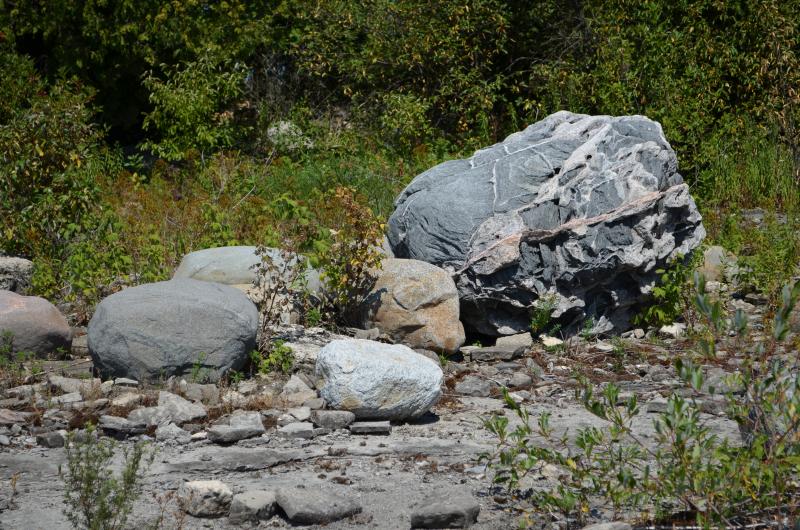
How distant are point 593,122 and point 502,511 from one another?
183 inches

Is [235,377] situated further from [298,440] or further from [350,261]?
[350,261]

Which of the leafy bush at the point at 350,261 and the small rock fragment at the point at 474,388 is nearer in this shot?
the small rock fragment at the point at 474,388

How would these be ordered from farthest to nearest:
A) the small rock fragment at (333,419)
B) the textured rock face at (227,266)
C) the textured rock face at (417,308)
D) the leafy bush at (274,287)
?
the textured rock face at (227,266) < the textured rock face at (417,308) < the leafy bush at (274,287) < the small rock fragment at (333,419)

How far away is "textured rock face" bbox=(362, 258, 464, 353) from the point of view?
23.5 ft

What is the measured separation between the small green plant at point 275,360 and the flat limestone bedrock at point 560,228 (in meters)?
1.63

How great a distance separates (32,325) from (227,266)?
163 cm

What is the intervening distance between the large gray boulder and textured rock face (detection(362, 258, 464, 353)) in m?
1.32

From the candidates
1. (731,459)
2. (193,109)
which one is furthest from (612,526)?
(193,109)

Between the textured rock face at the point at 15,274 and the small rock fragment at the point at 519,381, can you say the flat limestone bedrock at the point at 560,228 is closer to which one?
the small rock fragment at the point at 519,381

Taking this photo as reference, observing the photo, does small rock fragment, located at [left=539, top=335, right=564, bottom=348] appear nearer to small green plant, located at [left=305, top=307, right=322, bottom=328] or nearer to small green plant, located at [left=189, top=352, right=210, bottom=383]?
small green plant, located at [left=305, top=307, right=322, bottom=328]

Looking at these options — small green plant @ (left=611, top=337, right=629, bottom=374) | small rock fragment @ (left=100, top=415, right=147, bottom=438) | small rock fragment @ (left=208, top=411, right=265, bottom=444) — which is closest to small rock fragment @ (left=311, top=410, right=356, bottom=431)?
small rock fragment @ (left=208, top=411, right=265, bottom=444)

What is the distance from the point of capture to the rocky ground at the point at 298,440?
429 centimetres

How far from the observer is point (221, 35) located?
44.0ft

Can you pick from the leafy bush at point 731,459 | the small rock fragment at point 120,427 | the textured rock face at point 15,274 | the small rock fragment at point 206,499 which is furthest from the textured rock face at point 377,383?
the textured rock face at point 15,274
